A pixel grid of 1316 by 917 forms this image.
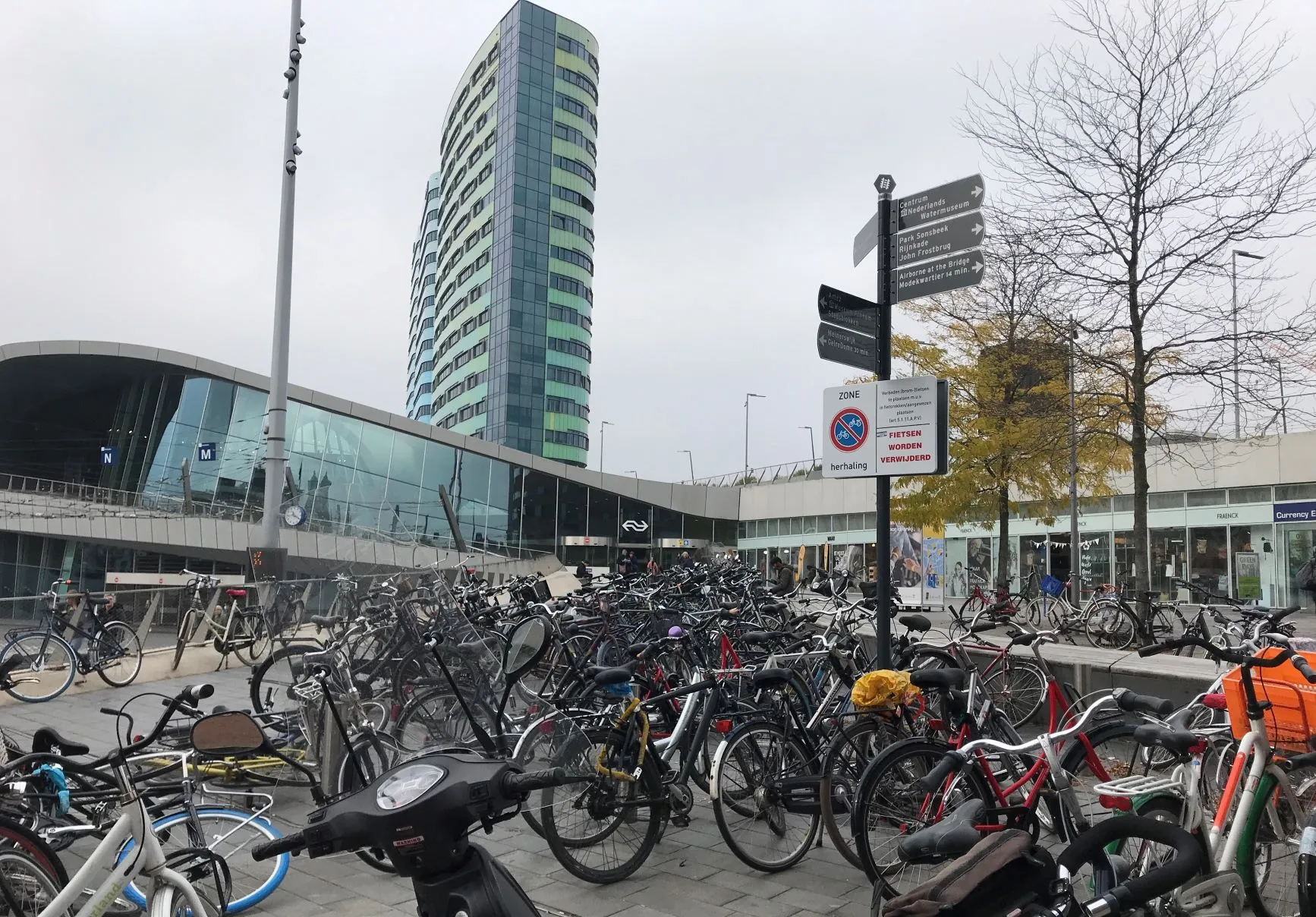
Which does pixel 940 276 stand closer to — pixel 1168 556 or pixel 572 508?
pixel 1168 556

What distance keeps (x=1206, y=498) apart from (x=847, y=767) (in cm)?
2716

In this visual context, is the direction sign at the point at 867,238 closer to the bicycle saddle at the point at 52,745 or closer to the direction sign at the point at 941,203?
the direction sign at the point at 941,203

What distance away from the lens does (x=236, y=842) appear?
4188mm

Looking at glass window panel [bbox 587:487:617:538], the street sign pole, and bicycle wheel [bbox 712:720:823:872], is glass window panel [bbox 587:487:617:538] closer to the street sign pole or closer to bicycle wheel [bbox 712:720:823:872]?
the street sign pole

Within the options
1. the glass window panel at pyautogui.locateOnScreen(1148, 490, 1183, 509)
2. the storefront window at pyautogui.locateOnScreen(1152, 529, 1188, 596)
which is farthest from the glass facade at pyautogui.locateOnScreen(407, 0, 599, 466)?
the storefront window at pyautogui.locateOnScreen(1152, 529, 1188, 596)

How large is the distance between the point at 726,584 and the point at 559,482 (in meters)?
30.5

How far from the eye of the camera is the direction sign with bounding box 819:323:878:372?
250 inches

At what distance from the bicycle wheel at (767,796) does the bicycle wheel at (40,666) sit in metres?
8.67

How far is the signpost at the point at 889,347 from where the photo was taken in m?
6.23

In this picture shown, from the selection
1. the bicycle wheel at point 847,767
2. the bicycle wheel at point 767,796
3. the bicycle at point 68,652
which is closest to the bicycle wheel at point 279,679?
the bicycle wheel at point 767,796

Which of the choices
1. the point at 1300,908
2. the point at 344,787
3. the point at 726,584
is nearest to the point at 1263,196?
the point at 726,584

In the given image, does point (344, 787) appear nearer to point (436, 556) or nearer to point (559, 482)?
point (436, 556)

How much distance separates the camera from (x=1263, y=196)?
33.2 ft

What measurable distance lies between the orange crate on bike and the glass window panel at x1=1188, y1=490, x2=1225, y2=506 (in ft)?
85.7
